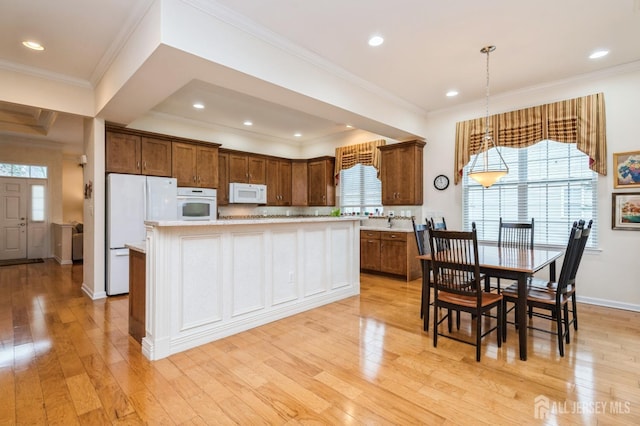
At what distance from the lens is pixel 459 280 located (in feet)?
9.05

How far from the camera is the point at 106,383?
2211 millimetres

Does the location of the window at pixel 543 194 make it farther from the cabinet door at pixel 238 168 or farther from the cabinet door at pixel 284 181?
the cabinet door at pixel 238 168

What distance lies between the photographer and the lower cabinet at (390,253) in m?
5.34

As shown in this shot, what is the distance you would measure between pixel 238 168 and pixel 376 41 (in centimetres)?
408

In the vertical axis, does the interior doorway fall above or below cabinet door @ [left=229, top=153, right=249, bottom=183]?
below

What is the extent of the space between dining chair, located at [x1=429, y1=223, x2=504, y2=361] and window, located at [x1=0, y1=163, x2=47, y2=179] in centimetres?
921

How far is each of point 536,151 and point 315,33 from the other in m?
3.64

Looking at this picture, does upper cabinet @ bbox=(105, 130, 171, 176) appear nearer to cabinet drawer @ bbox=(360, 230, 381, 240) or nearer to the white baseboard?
cabinet drawer @ bbox=(360, 230, 381, 240)

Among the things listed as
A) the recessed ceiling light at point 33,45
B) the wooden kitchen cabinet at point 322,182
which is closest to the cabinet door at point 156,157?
the recessed ceiling light at point 33,45

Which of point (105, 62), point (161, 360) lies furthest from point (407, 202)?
point (105, 62)

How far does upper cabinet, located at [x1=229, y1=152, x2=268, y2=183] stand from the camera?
253 inches

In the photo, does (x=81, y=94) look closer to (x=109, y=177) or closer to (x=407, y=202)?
(x=109, y=177)

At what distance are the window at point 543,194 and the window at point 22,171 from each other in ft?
31.3

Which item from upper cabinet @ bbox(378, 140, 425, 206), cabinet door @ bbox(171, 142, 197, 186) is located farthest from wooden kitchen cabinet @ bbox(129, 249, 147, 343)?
upper cabinet @ bbox(378, 140, 425, 206)
